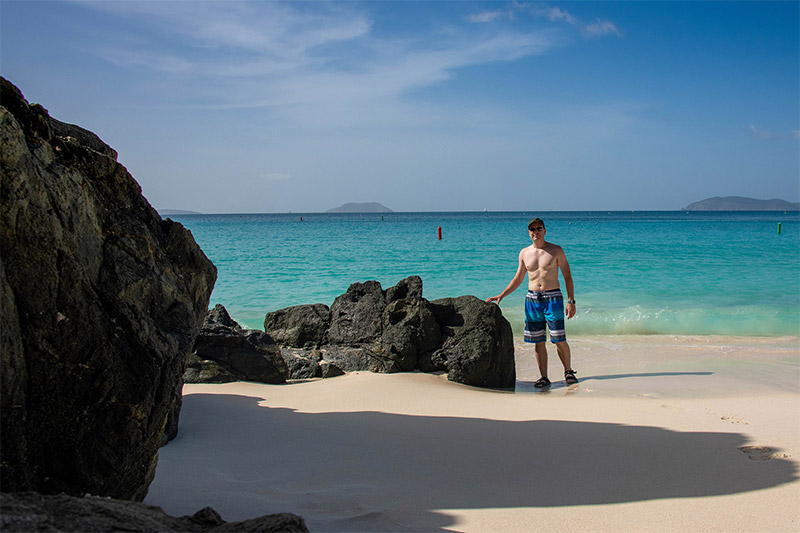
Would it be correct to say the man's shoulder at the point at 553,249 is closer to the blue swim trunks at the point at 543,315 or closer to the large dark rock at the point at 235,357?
the blue swim trunks at the point at 543,315

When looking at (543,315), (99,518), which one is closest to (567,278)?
(543,315)

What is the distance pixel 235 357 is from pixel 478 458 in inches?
127

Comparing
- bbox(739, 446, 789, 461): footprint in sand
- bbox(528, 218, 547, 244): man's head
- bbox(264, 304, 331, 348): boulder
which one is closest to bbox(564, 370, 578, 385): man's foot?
bbox(528, 218, 547, 244): man's head

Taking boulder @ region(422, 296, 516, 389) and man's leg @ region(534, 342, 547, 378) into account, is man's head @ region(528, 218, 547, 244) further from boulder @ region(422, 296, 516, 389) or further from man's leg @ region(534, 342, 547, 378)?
man's leg @ region(534, 342, 547, 378)

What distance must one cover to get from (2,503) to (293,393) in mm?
4030

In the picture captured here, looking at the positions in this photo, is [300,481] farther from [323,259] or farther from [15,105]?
[323,259]

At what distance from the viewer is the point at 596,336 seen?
1063cm

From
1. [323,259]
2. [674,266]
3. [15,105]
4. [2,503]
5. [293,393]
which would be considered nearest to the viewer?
[2,503]

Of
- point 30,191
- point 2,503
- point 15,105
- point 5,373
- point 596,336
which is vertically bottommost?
point 596,336

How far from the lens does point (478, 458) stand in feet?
11.8

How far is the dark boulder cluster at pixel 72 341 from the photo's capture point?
76.9 inches

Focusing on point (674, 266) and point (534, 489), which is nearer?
point (534, 489)

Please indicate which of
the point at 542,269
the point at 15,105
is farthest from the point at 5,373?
the point at 542,269

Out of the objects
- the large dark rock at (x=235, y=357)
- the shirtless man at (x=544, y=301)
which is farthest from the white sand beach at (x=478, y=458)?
the shirtless man at (x=544, y=301)
